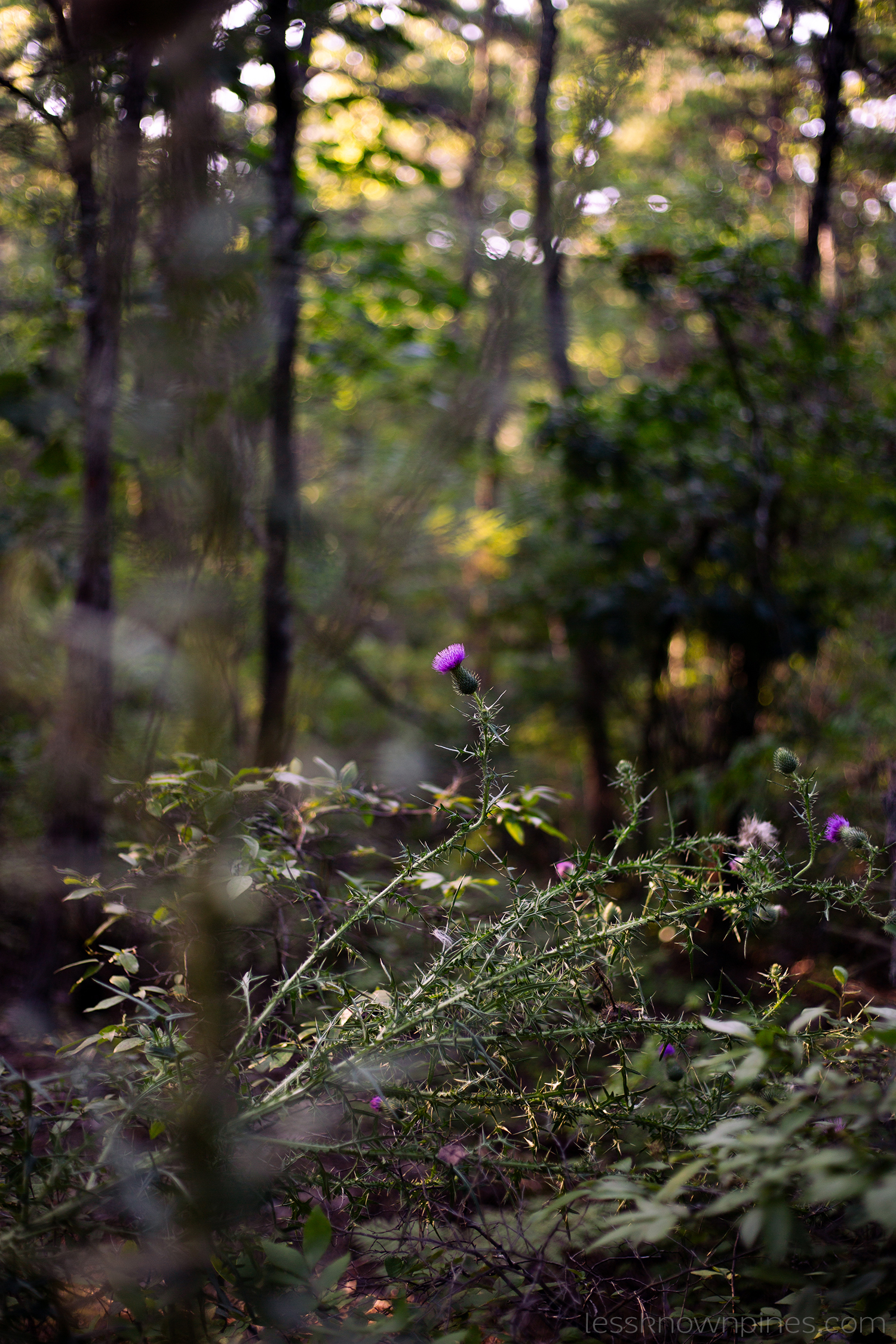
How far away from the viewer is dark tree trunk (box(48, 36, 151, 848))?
1.51 metres

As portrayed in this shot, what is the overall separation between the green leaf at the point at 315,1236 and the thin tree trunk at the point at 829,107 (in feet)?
13.2

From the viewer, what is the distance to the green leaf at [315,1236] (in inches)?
29.9

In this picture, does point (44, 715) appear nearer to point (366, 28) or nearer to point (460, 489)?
point (366, 28)

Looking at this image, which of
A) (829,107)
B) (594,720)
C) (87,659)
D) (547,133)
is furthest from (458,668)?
(547,133)

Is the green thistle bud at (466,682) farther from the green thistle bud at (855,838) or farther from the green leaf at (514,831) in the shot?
the green thistle bud at (855,838)

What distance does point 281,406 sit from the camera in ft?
3.81

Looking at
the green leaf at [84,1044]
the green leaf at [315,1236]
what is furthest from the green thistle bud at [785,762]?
the green leaf at [84,1044]

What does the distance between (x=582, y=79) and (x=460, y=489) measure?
6128 mm

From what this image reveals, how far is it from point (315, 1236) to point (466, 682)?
65cm

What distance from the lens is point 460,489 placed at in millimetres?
6641

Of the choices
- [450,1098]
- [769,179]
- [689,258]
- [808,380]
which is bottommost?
[450,1098]

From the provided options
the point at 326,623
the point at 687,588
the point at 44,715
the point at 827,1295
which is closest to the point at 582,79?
the point at 326,623

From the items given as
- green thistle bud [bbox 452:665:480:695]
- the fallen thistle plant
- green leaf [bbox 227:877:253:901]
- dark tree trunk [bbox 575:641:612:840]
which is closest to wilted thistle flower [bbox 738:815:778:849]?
the fallen thistle plant

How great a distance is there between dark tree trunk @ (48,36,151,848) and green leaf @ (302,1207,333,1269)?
1.86 ft
